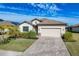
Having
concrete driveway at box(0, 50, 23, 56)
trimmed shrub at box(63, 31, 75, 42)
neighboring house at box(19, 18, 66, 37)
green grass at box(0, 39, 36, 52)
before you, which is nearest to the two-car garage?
neighboring house at box(19, 18, 66, 37)

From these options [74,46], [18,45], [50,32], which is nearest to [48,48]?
[50,32]

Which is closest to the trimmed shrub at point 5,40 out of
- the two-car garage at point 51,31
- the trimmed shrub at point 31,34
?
the trimmed shrub at point 31,34

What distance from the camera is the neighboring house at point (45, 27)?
19.2 ft

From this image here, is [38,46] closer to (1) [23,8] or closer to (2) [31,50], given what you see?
(2) [31,50]

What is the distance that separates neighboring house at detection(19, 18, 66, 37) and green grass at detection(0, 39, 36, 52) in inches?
10.3

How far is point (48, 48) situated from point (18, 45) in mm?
691

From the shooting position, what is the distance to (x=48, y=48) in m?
5.83

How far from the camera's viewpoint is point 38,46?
5898mm

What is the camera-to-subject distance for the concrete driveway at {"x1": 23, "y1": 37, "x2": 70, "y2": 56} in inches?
227

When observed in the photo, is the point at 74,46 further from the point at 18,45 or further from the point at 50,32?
the point at 18,45

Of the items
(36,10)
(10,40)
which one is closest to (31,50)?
(10,40)

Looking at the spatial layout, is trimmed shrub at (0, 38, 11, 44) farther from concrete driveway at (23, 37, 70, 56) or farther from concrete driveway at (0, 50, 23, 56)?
concrete driveway at (23, 37, 70, 56)

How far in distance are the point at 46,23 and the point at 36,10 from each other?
38 cm

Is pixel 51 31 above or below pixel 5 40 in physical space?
above
